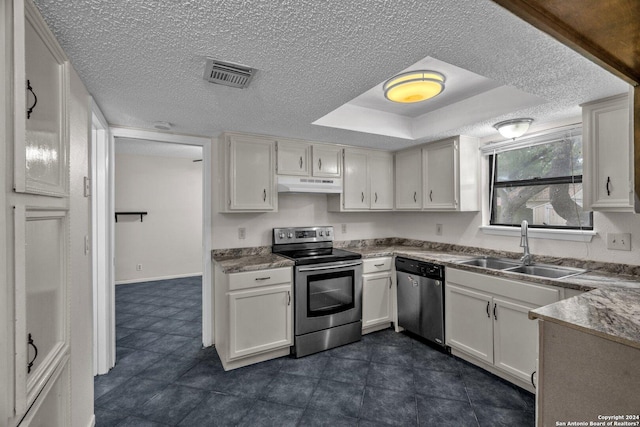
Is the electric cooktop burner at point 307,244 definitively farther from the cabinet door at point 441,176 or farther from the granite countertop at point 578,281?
the cabinet door at point 441,176

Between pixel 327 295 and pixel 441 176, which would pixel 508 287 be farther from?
pixel 327 295

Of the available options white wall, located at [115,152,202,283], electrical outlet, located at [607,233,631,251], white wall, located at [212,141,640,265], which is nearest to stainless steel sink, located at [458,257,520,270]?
white wall, located at [212,141,640,265]

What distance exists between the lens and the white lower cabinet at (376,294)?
10.1 feet

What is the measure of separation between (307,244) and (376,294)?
37.8 inches

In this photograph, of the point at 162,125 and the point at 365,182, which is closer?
the point at 162,125

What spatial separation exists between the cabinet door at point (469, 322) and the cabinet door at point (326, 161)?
1.68m

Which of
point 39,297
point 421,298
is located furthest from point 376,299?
point 39,297

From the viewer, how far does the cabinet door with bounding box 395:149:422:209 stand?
11.0 ft

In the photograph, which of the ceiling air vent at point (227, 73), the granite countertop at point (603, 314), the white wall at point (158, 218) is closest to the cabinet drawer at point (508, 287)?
the granite countertop at point (603, 314)

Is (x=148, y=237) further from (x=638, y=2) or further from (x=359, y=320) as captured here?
(x=638, y=2)

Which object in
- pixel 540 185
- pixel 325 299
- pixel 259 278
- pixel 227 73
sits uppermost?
pixel 227 73

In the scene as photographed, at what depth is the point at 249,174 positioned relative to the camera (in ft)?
9.41

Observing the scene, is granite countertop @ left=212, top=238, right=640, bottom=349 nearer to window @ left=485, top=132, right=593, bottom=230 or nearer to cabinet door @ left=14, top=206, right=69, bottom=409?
window @ left=485, top=132, right=593, bottom=230

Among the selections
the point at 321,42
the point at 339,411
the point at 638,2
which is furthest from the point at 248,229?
the point at 638,2
